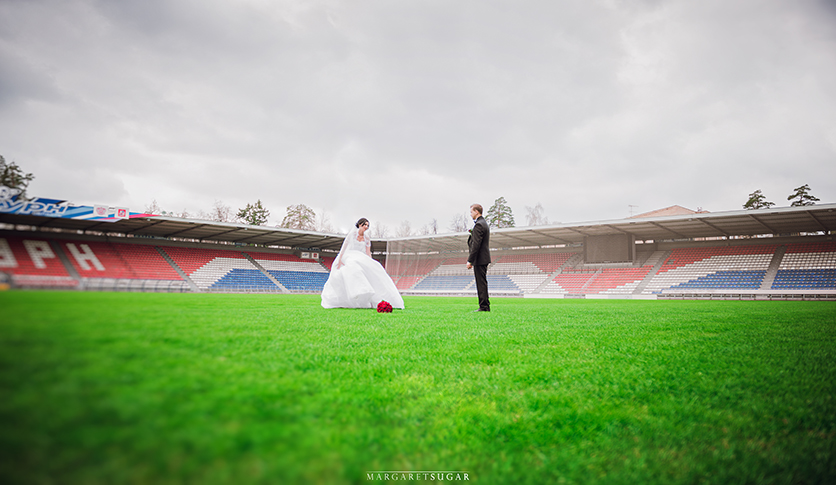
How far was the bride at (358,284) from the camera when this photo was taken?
6.64m

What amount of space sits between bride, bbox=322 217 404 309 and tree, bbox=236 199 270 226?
4185 centimetres

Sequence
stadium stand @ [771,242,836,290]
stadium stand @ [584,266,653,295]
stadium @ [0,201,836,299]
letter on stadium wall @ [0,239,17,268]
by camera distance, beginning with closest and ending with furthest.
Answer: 1. letter on stadium wall @ [0,239,17,268]
2. stadium stand @ [771,242,836,290]
3. stadium @ [0,201,836,299]
4. stadium stand @ [584,266,653,295]

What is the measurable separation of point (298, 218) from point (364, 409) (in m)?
48.9

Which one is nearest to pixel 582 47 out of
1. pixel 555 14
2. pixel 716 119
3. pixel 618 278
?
pixel 555 14

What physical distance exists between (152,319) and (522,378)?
1873 millimetres

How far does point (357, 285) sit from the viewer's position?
21.6ft

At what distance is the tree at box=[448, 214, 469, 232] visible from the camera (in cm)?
4919

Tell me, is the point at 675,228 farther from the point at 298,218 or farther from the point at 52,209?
the point at 298,218

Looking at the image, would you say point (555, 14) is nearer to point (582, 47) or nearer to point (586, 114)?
point (582, 47)

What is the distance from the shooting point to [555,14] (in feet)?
47.2

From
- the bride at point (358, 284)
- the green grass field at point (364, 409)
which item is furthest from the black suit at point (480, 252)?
the green grass field at point (364, 409)

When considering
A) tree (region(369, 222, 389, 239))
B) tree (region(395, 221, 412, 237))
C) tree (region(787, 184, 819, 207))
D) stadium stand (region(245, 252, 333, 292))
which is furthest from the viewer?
tree (region(395, 221, 412, 237))

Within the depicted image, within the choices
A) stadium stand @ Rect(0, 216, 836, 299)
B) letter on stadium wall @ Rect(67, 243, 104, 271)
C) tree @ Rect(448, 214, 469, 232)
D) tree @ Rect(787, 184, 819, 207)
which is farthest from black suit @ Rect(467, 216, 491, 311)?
tree @ Rect(787, 184, 819, 207)

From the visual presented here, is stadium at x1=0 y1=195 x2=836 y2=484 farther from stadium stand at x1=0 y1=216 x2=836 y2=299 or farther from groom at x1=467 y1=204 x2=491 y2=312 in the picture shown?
stadium stand at x1=0 y1=216 x2=836 y2=299
